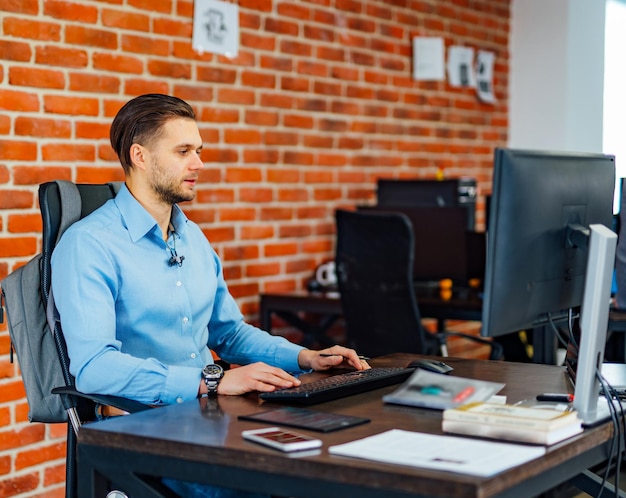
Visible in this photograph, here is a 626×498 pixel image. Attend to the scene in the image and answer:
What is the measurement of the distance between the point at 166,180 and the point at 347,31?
7.88 ft

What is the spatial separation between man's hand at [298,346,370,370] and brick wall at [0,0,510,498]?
49.8 inches

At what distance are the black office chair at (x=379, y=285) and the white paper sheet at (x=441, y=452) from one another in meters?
1.94

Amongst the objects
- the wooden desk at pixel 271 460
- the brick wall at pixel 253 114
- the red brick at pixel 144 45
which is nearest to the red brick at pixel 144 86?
the brick wall at pixel 253 114

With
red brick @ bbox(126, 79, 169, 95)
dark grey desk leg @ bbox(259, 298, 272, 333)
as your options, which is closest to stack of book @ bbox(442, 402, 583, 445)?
red brick @ bbox(126, 79, 169, 95)

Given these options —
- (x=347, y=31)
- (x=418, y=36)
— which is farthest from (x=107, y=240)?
(x=418, y=36)

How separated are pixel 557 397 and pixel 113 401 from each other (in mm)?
932

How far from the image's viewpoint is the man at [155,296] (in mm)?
2146

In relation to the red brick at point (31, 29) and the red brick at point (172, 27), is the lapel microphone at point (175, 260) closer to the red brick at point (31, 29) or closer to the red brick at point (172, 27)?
the red brick at point (31, 29)

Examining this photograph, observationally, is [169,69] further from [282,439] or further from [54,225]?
[282,439]

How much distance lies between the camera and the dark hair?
2.49 meters

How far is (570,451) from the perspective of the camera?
5.45ft

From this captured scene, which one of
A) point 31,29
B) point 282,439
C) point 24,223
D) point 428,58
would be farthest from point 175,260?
point 428,58

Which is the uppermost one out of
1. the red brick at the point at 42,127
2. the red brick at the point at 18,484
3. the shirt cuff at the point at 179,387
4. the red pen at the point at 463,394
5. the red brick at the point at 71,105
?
the red brick at the point at 71,105

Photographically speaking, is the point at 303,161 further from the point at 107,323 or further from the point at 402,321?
the point at 107,323
